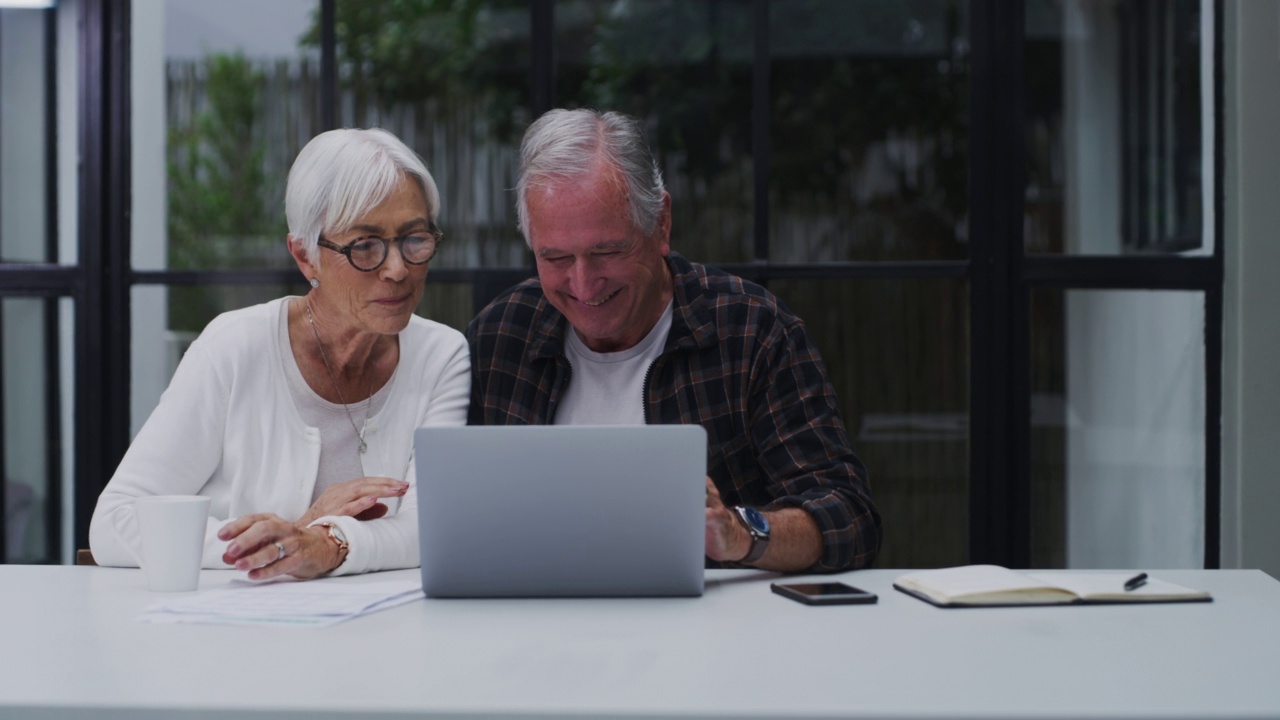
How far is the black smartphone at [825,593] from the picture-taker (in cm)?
146

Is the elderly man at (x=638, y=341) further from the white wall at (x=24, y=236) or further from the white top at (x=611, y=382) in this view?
the white wall at (x=24, y=236)

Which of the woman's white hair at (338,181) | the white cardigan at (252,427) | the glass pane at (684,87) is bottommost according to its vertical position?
the white cardigan at (252,427)

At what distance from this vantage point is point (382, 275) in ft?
6.67

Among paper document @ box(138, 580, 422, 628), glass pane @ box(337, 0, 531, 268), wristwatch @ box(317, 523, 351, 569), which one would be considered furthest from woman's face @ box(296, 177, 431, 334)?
glass pane @ box(337, 0, 531, 268)

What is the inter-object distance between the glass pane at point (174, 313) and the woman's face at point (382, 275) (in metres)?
1.07

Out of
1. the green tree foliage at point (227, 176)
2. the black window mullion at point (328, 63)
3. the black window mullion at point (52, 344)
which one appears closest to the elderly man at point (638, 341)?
the black window mullion at point (328, 63)

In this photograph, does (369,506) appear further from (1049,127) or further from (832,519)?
(1049,127)

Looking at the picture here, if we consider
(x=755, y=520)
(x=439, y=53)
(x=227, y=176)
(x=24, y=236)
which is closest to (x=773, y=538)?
(x=755, y=520)

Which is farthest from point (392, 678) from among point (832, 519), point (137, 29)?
point (137, 29)

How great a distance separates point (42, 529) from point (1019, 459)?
8.60 ft

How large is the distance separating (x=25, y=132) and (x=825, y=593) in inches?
112

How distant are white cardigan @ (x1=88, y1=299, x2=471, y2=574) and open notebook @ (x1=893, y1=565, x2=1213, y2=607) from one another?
0.76 meters

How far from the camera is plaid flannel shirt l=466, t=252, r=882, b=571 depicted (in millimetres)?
2010

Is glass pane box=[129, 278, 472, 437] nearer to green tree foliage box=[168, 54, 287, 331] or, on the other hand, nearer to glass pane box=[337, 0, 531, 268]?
green tree foliage box=[168, 54, 287, 331]
